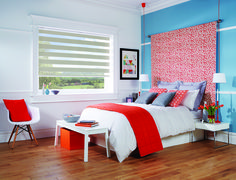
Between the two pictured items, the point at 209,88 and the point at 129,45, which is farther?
the point at 129,45

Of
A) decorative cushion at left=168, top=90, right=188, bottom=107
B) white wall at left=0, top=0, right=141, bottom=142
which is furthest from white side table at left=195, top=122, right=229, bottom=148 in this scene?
white wall at left=0, top=0, right=141, bottom=142

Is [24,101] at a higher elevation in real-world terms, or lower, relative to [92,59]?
lower

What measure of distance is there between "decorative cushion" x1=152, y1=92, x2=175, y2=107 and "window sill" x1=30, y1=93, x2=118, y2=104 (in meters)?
1.51

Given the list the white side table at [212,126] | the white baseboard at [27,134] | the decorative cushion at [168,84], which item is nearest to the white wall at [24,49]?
the white baseboard at [27,134]

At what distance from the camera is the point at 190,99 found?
454cm

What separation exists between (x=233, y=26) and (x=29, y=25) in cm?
370

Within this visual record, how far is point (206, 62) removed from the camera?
4.68 meters

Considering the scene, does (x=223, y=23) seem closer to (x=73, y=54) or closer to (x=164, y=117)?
(x=164, y=117)

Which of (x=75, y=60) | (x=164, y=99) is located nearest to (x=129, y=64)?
(x=75, y=60)

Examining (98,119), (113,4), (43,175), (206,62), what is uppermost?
(113,4)

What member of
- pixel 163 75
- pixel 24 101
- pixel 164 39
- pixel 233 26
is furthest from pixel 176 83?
pixel 24 101

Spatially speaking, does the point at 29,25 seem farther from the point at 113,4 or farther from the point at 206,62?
the point at 206,62

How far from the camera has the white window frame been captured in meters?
4.76

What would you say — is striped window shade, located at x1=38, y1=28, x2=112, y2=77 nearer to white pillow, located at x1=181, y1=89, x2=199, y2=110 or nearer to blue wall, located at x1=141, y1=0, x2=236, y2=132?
blue wall, located at x1=141, y1=0, x2=236, y2=132
